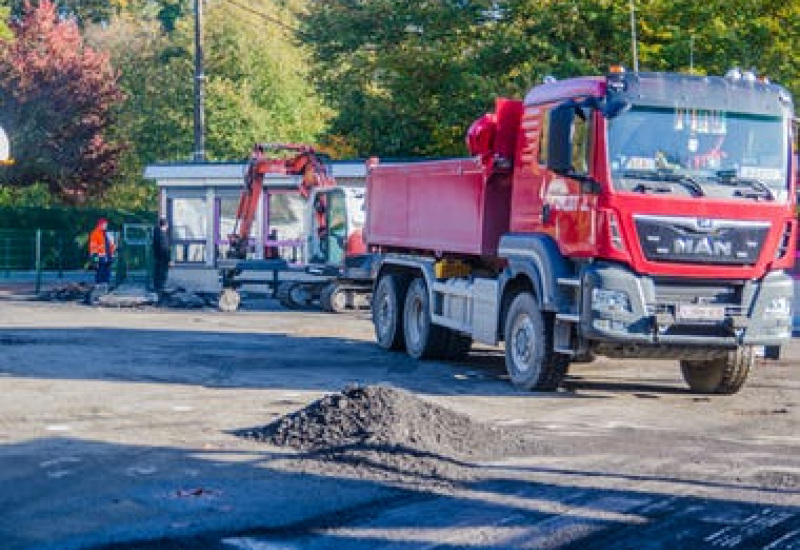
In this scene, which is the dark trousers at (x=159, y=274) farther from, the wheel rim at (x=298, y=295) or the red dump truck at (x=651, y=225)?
the red dump truck at (x=651, y=225)

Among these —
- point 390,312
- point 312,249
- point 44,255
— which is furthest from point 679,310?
point 44,255

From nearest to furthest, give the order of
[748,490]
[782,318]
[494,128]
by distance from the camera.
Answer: [748,490]
[782,318]
[494,128]

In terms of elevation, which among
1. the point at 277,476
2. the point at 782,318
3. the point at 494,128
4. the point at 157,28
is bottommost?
the point at 277,476

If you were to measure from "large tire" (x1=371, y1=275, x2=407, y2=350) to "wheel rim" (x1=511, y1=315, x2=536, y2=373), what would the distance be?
172 inches

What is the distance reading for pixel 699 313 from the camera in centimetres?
1514

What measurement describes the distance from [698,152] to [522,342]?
3020 millimetres

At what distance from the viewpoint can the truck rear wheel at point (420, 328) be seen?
19734 millimetres

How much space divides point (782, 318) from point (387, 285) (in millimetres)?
7226

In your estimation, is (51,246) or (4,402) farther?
(51,246)

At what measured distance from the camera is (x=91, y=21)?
71.9m

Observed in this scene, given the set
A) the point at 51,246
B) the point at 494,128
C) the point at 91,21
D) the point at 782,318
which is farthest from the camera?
the point at 91,21

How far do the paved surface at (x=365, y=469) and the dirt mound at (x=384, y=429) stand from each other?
1.08 ft

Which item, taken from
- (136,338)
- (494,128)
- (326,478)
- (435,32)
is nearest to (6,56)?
(435,32)

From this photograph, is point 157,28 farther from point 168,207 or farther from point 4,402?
point 4,402
